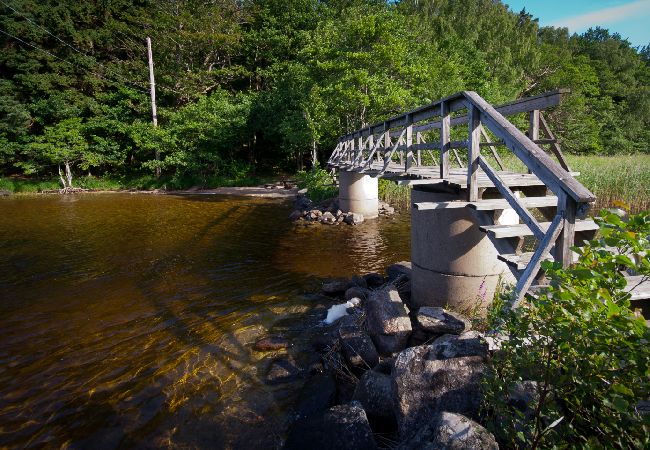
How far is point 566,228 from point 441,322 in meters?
1.82

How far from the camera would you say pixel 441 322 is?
4375mm

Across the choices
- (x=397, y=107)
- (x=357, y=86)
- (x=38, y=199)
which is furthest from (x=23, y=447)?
(x=38, y=199)

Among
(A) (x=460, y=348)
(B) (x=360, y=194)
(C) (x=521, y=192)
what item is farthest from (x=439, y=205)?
(B) (x=360, y=194)

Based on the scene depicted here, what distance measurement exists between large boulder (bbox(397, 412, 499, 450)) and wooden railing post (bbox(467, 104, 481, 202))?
9.12 ft

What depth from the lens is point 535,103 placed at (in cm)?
418

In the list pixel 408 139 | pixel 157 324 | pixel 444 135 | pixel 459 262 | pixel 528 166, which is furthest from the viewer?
pixel 408 139

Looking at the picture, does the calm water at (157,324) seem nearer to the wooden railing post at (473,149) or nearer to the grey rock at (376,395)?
the grey rock at (376,395)

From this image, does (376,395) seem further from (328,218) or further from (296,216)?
(296,216)

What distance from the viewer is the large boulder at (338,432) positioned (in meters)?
3.09

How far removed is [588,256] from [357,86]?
18.9m


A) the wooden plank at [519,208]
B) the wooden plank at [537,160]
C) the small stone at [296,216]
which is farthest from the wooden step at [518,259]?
the small stone at [296,216]

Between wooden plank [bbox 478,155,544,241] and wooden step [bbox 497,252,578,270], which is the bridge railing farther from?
wooden step [bbox 497,252,578,270]

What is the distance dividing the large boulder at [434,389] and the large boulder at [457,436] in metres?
0.57

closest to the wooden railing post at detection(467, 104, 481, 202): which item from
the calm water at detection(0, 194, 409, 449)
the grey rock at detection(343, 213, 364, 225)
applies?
the calm water at detection(0, 194, 409, 449)
